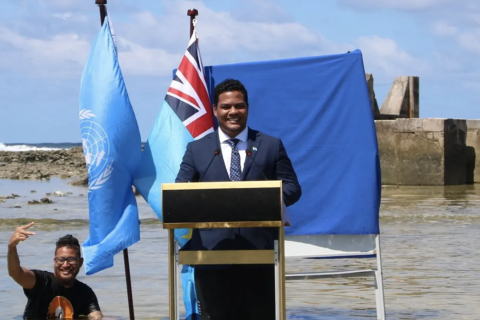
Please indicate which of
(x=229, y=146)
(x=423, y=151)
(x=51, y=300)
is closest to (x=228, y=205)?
(x=229, y=146)

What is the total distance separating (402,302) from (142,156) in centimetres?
309

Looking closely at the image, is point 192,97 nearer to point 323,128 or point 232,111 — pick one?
point 323,128

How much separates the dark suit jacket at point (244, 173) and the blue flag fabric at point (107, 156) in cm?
146

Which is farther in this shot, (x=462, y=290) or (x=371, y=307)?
(x=462, y=290)

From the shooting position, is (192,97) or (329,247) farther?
(329,247)

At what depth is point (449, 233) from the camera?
13.7m

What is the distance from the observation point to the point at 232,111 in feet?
16.6

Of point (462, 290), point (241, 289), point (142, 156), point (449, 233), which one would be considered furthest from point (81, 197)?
point (241, 289)

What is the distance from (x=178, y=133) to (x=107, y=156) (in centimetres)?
54

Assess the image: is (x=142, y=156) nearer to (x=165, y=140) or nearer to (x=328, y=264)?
(x=165, y=140)

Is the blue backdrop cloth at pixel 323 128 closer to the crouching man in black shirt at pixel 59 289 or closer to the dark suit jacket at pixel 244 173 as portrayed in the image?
the crouching man in black shirt at pixel 59 289

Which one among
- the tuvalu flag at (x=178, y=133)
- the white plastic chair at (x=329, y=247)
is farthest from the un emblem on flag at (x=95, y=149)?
the white plastic chair at (x=329, y=247)

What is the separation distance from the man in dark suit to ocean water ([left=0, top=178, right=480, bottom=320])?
10.2 ft

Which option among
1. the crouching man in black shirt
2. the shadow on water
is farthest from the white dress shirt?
the shadow on water
